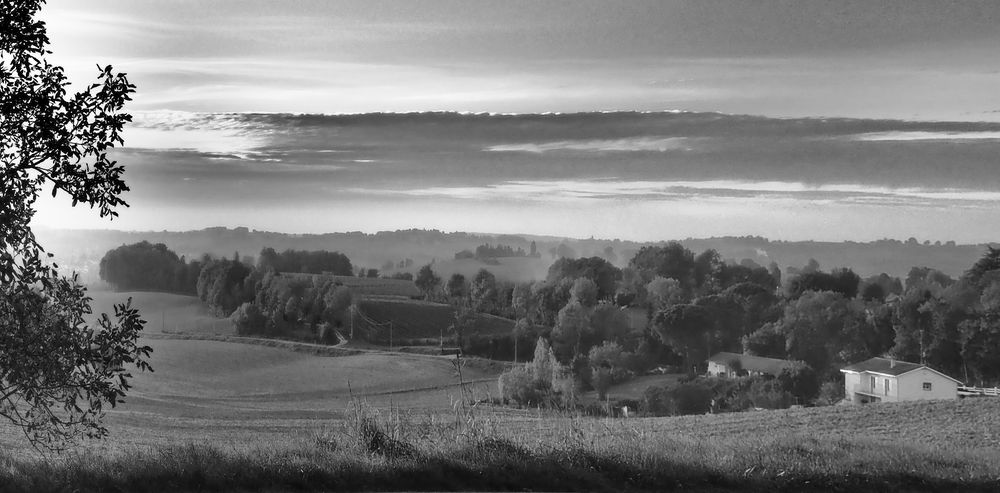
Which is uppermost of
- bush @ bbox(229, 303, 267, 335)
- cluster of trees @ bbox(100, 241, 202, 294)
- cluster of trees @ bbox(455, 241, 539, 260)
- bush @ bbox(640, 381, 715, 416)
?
cluster of trees @ bbox(455, 241, 539, 260)

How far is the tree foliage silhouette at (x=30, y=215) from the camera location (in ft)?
30.0

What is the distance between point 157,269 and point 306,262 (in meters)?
12.9

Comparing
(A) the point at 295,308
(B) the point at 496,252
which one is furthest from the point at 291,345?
(B) the point at 496,252

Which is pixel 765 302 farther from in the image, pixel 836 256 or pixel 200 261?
pixel 200 261

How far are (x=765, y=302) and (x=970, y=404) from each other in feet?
202

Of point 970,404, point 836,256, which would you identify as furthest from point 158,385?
point 836,256

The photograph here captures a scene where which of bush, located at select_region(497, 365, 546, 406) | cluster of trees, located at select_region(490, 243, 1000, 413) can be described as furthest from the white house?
bush, located at select_region(497, 365, 546, 406)

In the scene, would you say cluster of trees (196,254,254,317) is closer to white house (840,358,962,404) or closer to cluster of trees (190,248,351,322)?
cluster of trees (190,248,351,322)

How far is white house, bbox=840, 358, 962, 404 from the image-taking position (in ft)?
188

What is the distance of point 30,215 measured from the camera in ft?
31.1

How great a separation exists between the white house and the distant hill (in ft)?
102

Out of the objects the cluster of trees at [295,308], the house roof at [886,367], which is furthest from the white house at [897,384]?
the cluster of trees at [295,308]

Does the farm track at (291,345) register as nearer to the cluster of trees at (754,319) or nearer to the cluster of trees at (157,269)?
the cluster of trees at (157,269)

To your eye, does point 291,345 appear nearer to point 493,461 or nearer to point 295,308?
point 295,308
